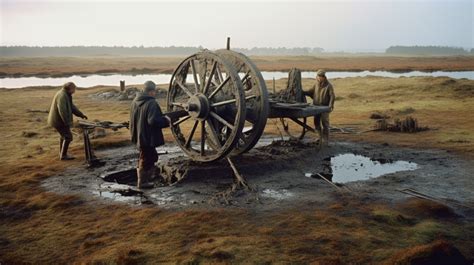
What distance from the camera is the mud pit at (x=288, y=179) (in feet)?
23.3

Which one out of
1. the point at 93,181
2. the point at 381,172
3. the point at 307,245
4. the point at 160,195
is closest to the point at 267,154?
the point at 381,172

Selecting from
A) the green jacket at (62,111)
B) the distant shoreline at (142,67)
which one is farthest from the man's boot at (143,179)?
the distant shoreline at (142,67)

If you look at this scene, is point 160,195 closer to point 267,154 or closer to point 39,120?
point 267,154

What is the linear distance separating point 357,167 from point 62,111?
6909 mm

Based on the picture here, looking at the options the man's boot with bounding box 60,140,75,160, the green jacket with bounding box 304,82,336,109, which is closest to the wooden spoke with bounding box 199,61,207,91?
the green jacket with bounding box 304,82,336,109

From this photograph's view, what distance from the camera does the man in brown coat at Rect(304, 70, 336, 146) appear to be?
10695 millimetres

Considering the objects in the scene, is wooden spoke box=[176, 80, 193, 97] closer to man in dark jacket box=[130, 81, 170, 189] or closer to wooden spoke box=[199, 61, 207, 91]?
wooden spoke box=[199, 61, 207, 91]

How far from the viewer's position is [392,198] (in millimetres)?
7180

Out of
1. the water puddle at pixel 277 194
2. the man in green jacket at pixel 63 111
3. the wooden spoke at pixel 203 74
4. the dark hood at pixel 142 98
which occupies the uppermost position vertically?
the wooden spoke at pixel 203 74

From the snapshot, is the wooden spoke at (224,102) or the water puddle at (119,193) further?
the wooden spoke at (224,102)

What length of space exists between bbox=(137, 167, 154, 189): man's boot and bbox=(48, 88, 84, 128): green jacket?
2.69 m

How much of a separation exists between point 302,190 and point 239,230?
2265 mm

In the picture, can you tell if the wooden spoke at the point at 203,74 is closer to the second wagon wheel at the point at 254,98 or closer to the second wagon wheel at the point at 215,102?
the second wagon wheel at the point at 215,102

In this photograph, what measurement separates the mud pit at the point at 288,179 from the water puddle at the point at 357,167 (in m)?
0.02
